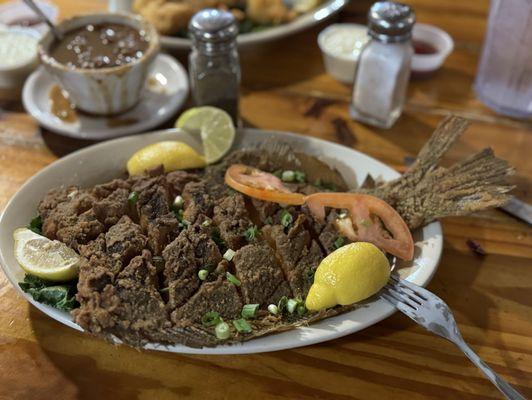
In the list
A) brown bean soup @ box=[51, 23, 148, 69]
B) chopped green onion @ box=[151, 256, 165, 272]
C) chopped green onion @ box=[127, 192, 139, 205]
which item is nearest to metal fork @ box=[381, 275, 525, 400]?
chopped green onion @ box=[151, 256, 165, 272]

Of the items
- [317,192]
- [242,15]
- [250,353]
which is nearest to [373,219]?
[317,192]

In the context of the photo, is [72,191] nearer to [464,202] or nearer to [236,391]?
[236,391]

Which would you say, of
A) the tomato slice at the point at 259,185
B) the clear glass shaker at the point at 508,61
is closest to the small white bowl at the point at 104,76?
the tomato slice at the point at 259,185

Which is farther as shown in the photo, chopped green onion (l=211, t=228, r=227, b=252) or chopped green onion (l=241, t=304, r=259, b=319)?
chopped green onion (l=211, t=228, r=227, b=252)

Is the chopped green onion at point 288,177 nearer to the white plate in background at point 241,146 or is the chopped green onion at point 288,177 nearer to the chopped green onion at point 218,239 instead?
the white plate in background at point 241,146

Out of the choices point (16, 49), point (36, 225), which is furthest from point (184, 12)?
point (36, 225)

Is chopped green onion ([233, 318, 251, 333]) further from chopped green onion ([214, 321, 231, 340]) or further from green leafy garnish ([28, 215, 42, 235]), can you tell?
green leafy garnish ([28, 215, 42, 235])
